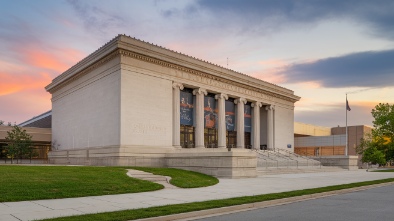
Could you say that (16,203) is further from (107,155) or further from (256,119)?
(256,119)

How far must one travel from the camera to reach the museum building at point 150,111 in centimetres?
3984

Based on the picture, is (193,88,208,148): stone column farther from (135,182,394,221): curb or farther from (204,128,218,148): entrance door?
(135,182,394,221): curb

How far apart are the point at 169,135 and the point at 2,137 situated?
1205 inches

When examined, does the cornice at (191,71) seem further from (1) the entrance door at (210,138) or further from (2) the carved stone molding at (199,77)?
A: (1) the entrance door at (210,138)

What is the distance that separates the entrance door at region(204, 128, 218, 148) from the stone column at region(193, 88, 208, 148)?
4.09 metres

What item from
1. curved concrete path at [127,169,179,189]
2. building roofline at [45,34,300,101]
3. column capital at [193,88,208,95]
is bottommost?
curved concrete path at [127,169,179,189]

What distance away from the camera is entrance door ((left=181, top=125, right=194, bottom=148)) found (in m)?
51.1

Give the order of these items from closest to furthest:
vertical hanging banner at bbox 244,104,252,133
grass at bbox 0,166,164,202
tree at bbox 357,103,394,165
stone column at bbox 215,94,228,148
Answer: grass at bbox 0,166,164,202 < stone column at bbox 215,94,228,148 < vertical hanging banner at bbox 244,104,252,133 < tree at bbox 357,103,394,165

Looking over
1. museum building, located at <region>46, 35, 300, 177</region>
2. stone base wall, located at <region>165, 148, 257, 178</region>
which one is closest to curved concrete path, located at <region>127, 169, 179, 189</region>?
stone base wall, located at <region>165, 148, 257, 178</region>

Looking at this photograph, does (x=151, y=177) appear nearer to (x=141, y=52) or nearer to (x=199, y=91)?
(x=141, y=52)

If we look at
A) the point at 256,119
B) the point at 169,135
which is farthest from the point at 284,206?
the point at 256,119

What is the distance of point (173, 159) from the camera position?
1559 inches

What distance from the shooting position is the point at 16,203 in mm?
15484

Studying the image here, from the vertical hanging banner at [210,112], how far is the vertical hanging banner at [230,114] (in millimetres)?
3734
